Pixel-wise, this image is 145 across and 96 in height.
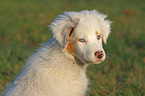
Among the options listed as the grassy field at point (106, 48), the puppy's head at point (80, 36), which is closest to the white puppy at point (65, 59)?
the puppy's head at point (80, 36)

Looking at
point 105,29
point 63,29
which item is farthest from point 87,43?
point 105,29

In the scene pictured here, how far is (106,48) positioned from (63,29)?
1.09 metres

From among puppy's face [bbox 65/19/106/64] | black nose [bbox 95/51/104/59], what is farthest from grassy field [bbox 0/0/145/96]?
black nose [bbox 95/51/104/59]

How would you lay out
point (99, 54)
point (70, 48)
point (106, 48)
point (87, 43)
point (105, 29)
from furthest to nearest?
point (106, 48), point (105, 29), point (70, 48), point (87, 43), point (99, 54)

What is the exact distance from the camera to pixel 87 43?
402cm

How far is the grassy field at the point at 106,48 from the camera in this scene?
18.4 ft

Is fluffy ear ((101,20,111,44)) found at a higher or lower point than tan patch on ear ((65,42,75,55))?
higher

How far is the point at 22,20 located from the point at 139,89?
8.76m

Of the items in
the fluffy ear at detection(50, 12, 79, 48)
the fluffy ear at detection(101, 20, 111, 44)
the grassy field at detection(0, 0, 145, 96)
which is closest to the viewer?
the fluffy ear at detection(50, 12, 79, 48)

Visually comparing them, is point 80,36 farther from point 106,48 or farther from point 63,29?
point 106,48

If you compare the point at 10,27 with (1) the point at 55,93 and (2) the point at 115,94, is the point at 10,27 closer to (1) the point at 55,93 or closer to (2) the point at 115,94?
(2) the point at 115,94

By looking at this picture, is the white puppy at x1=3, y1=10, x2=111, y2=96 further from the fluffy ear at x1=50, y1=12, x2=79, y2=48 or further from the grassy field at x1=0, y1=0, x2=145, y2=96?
the grassy field at x1=0, y1=0, x2=145, y2=96

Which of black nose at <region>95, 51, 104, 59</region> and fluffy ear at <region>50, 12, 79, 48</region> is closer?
black nose at <region>95, 51, 104, 59</region>

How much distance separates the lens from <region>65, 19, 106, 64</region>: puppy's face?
12.8ft
